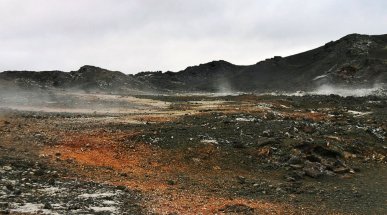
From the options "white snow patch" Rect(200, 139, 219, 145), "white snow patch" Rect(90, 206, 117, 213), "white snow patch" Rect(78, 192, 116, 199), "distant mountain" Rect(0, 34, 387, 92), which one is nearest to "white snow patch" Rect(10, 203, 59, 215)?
"white snow patch" Rect(90, 206, 117, 213)

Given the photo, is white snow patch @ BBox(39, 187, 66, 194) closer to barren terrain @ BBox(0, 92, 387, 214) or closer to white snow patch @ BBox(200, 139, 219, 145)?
barren terrain @ BBox(0, 92, 387, 214)

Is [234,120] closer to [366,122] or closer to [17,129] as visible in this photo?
[366,122]

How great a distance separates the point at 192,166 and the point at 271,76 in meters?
74.1

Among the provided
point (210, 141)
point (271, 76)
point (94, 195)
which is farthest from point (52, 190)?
point (271, 76)

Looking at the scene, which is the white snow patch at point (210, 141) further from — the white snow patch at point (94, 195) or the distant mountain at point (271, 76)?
the distant mountain at point (271, 76)

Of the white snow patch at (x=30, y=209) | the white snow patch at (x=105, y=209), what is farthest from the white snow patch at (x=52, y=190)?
the white snow patch at (x=105, y=209)

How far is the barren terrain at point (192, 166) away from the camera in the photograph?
13.9 meters

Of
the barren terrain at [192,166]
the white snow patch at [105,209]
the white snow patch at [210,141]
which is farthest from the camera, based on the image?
the white snow patch at [210,141]

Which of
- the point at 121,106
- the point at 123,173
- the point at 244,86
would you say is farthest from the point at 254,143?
Result: the point at 244,86

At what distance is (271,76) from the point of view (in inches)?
3627

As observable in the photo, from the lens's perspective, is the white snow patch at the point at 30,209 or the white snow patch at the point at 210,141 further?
the white snow patch at the point at 210,141

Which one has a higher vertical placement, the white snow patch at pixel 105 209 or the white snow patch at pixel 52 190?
the white snow patch at pixel 52 190

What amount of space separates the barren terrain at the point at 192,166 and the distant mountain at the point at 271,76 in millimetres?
43320

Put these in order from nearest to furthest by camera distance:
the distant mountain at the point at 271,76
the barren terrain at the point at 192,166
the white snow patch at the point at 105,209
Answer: the white snow patch at the point at 105,209 → the barren terrain at the point at 192,166 → the distant mountain at the point at 271,76
